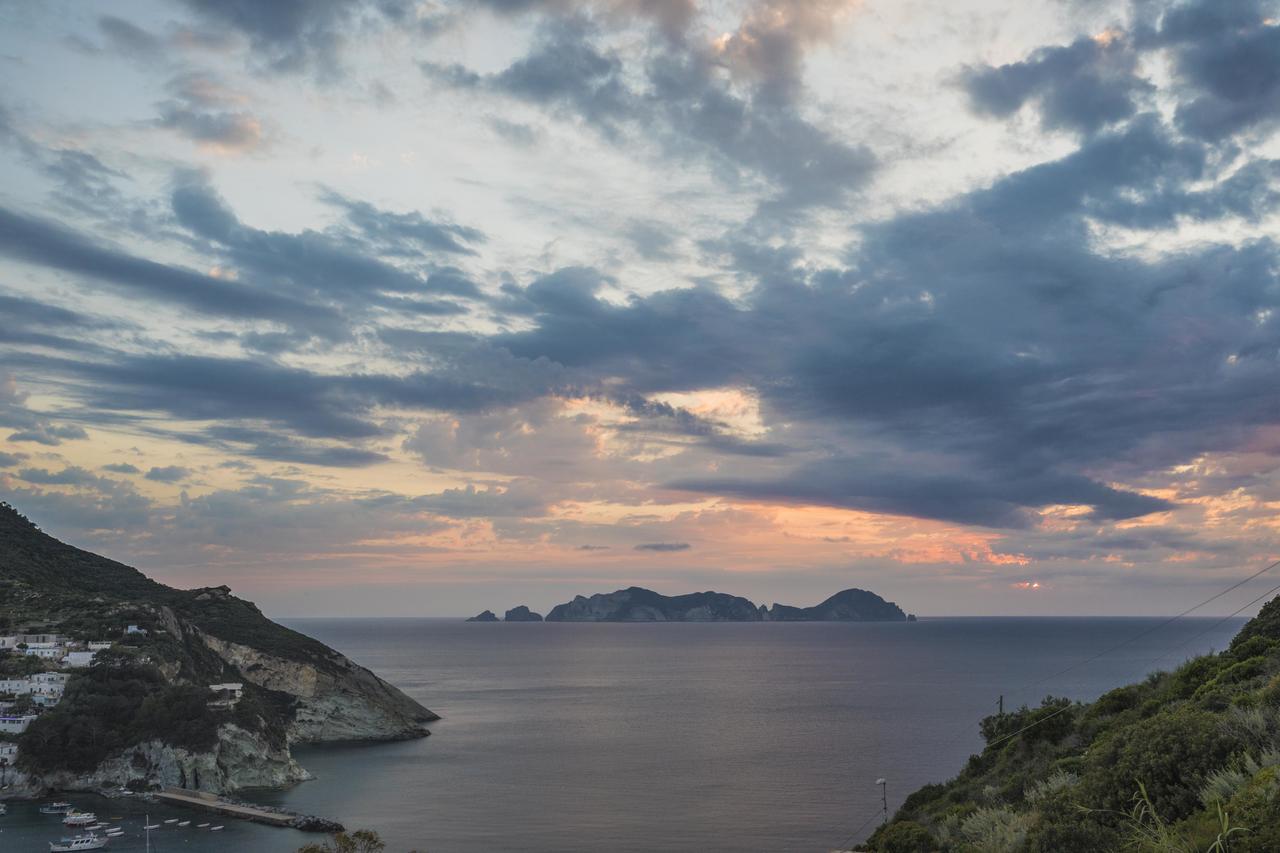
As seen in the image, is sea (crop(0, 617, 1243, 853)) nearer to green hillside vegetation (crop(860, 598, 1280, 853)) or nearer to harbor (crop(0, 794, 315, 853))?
harbor (crop(0, 794, 315, 853))

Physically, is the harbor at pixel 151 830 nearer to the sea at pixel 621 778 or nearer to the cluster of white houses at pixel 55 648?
the sea at pixel 621 778

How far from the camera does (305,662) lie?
133750mm

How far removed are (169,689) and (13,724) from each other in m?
14.8

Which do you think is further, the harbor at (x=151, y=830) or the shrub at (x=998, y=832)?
the harbor at (x=151, y=830)

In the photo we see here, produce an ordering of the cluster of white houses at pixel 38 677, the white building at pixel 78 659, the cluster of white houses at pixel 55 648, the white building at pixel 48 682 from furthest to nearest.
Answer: the cluster of white houses at pixel 55 648 → the white building at pixel 78 659 → the white building at pixel 48 682 → the cluster of white houses at pixel 38 677

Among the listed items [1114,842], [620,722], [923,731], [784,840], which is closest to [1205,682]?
[1114,842]

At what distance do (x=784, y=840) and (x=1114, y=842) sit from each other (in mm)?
60162

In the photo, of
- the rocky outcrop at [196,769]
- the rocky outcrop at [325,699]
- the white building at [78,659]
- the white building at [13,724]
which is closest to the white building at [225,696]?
the rocky outcrop at [196,769]

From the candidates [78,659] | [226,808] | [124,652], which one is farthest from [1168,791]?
[78,659]

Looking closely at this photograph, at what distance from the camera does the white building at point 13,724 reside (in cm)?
9125

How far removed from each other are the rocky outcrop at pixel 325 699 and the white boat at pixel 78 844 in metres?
57.4

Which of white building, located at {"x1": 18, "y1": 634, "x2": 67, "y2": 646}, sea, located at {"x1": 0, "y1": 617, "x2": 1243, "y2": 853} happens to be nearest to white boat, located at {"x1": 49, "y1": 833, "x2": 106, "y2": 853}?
sea, located at {"x1": 0, "y1": 617, "x2": 1243, "y2": 853}

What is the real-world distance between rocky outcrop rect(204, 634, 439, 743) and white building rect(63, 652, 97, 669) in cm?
2678

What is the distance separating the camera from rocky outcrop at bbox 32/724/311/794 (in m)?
92.0
